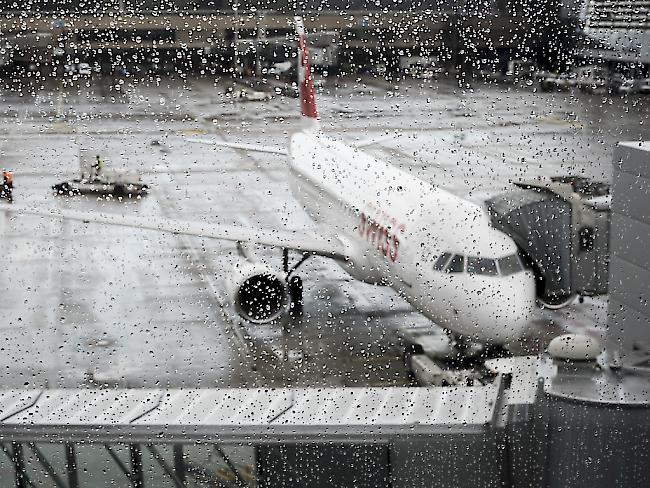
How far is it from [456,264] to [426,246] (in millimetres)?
196

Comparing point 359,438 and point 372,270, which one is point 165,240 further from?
point 359,438

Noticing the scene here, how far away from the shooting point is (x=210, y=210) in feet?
27.7

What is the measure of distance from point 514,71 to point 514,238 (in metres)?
0.77

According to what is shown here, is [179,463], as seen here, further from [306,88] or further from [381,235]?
[306,88]

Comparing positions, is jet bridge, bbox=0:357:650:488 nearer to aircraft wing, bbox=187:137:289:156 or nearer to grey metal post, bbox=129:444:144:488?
grey metal post, bbox=129:444:144:488

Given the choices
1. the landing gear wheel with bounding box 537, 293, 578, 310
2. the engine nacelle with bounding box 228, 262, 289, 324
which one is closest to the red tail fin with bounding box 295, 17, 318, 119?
the engine nacelle with bounding box 228, 262, 289, 324

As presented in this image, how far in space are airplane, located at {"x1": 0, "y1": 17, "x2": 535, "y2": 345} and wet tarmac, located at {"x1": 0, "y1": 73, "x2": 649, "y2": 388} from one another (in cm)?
26

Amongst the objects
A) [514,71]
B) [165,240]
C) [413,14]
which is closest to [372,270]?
[514,71]

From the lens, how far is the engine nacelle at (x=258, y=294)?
553 centimetres

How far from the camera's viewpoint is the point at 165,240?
7.54m

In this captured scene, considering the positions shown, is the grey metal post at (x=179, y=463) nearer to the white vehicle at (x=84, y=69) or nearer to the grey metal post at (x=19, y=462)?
the grey metal post at (x=19, y=462)

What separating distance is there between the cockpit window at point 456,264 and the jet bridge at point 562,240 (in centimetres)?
33

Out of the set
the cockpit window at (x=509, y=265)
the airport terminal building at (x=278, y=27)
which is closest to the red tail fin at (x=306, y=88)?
the airport terminal building at (x=278, y=27)

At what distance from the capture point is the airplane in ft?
14.8
